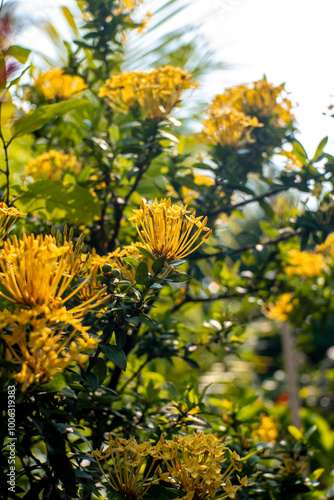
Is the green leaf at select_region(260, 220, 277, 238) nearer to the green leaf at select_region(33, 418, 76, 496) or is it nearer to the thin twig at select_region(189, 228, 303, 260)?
the thin twig at select_region(189, 228, 303, 260)

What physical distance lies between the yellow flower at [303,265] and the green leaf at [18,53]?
2.84 feet

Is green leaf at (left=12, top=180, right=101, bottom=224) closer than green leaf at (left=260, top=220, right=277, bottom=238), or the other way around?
green leaf at (left=12, top=180, right=101, bottom=224)

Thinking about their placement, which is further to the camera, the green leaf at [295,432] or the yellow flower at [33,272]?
the green leaf at [295,432]

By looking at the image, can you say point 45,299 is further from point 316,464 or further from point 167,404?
point 316,464

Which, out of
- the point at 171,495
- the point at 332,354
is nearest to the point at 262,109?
the point at 171,495

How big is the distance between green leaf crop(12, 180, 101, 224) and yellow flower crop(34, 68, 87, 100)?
1.58ft

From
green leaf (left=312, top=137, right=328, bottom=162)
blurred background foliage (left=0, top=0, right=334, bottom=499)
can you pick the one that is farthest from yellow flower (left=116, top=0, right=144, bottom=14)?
green leaf (left=312, top=137, right=328, bottom=162)

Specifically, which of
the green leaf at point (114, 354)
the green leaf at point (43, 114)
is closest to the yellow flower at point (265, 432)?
the green leaf at point (114, 354)

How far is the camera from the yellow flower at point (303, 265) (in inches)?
52.9

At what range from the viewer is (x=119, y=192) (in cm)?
121

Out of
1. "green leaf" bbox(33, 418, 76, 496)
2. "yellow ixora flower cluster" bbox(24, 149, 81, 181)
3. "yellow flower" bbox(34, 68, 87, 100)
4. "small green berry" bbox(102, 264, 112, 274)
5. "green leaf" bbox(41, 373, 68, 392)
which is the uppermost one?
"yellow flower" bbox(34, 68, 87, 100)

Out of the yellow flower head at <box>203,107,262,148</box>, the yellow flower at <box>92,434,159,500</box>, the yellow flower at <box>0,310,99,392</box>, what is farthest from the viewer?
the yellow flower head at <box>203,107,262,148</box>

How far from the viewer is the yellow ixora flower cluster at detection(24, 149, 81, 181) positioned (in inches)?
46.4

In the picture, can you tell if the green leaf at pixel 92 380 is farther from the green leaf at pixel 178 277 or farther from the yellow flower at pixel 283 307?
the yellow flower at pixel 283 307
